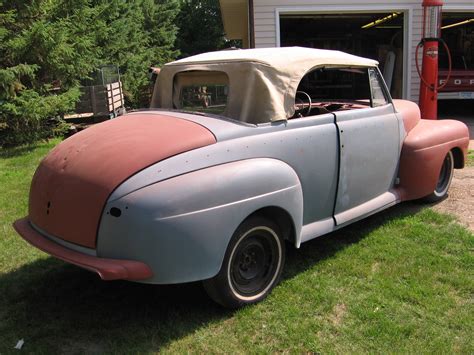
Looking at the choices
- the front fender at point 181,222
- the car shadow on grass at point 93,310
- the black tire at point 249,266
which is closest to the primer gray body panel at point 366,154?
Answer: the car shadow on grass at point 93,310

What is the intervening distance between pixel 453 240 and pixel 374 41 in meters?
16.2

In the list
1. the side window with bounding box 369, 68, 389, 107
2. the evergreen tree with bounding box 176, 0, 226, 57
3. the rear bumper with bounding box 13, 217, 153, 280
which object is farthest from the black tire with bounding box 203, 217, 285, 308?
the evergreen tree with bounding box 176, 0, 226, 57

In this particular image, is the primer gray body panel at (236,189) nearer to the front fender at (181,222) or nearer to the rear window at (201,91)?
the front fender at (181,222)

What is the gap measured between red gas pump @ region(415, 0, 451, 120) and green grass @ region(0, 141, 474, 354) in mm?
6079

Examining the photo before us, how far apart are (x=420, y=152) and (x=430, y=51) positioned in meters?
5.71

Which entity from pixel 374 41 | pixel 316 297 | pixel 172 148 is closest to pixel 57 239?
pixel 172 148

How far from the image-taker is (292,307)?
3.29m

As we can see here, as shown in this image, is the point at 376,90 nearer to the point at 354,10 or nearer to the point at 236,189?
the point at 236,189

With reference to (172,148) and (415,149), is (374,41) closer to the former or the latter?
(415,149)

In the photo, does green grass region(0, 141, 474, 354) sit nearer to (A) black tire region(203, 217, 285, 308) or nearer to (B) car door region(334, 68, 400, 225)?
(A) black tire region(203, 217, 285, 308)

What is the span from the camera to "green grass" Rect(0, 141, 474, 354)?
9.61 feet

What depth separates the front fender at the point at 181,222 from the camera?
8.89ft

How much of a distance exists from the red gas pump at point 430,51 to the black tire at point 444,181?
15.1ft

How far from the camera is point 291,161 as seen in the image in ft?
11.4
